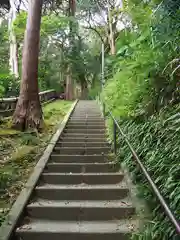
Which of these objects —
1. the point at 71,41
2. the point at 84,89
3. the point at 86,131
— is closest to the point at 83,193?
the point at 86,131

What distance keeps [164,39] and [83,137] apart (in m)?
3.80

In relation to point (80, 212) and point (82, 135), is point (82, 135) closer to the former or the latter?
point (82, 135)

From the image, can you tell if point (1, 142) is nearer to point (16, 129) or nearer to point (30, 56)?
point (16, 129)

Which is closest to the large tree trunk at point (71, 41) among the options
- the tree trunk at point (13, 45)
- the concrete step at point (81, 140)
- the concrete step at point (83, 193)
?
the tree trunk at point (13, 45)

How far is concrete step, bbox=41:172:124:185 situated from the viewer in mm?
4812

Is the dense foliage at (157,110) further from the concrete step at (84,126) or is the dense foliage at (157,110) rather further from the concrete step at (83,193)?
the concrete step at (84,126)

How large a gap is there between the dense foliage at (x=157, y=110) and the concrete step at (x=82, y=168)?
0.34m

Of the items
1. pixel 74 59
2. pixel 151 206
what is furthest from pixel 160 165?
pixel 74 59

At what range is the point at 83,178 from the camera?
15.9 feet

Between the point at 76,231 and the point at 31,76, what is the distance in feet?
17.9

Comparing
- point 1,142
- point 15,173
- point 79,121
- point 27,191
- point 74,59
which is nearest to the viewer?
point 27,191

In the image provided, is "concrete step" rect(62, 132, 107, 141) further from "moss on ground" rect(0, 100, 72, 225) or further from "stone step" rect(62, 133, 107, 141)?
"moss on ground" rect(0, 100, 72, 225)

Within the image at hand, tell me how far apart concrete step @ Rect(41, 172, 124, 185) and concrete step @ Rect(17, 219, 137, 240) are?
120cm

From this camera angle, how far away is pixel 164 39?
421cm
